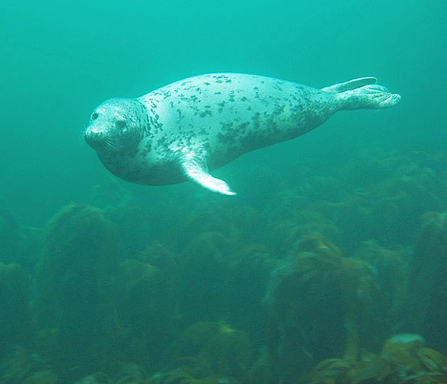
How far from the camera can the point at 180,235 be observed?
4781mm

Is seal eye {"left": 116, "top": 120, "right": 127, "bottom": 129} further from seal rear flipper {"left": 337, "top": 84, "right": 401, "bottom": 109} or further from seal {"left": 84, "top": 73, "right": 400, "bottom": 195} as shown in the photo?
seal rear flipper {"left": 337, "top": 84, "right": 401, "bottom": 109}

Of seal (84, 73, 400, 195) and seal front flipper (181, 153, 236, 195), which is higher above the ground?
seal (84, 73, 400, 195)

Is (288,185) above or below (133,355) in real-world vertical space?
above

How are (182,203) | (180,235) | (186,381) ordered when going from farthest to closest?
(182,203) < (180,235) < (186,381)

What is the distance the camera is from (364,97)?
4.85 metres

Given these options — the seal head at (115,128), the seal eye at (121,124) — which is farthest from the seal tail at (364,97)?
the seal eye at (121,124)

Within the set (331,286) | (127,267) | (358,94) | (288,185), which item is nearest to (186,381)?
(331,286)

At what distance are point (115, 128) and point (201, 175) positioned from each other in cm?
94

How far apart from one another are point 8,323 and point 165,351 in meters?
1.82

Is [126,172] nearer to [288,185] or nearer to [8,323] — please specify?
[8,323]

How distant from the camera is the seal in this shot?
284 centimetres

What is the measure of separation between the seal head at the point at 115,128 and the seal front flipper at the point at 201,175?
55 cm

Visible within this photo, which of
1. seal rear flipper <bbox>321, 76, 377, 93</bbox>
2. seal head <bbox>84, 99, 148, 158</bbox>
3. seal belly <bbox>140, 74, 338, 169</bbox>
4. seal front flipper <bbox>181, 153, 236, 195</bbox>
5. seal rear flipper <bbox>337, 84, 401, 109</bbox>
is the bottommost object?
seal front flipper <bbox>181, 153, 236, 195</bbox>

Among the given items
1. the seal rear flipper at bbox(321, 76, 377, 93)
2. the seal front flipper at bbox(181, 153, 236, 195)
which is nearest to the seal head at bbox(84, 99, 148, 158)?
the seal front flipper at bbox(181, 153, 236, 195)
